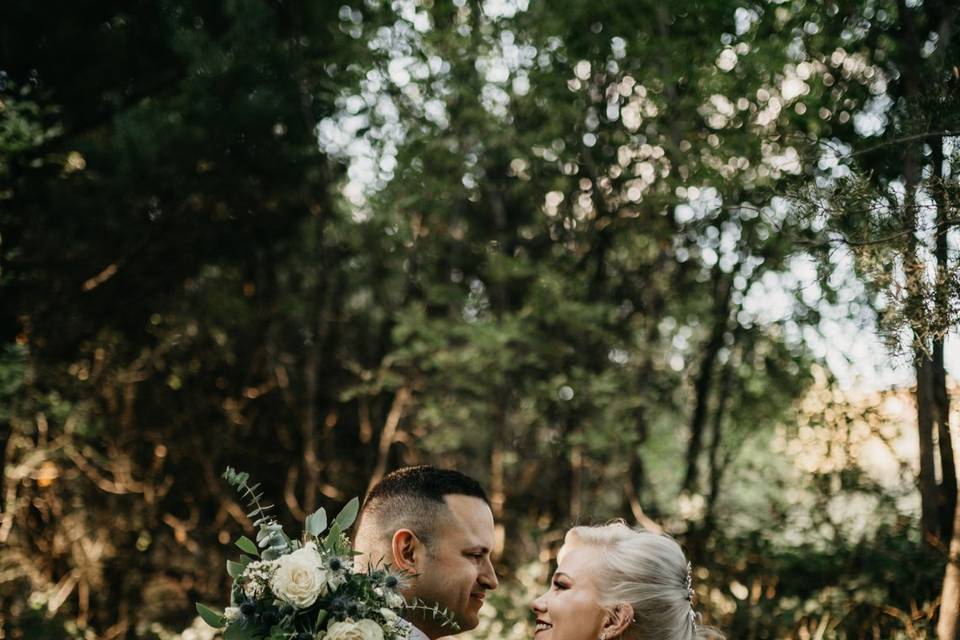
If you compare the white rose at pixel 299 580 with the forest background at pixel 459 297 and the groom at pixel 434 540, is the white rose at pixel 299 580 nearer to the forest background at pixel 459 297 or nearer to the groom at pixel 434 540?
the groom at pixel 434 540

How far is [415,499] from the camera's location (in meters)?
2.93

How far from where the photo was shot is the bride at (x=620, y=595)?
2.96 m

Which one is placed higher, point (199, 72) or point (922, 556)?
point (199, 72)

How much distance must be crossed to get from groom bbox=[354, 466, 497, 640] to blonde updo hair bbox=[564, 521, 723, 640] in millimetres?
403

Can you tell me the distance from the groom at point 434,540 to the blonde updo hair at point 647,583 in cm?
40

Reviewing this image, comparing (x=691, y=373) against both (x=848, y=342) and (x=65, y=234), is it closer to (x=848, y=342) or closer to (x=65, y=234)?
(x=848, y=342)

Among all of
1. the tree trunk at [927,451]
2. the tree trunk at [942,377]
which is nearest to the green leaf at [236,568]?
the tree trunk at [942,377]

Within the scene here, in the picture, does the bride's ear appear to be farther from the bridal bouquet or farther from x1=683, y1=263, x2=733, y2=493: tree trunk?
x1=683, y1=263, x2=733, y2=493: tree trunk

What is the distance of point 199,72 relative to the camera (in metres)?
6.71

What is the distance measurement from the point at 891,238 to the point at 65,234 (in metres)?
6.11

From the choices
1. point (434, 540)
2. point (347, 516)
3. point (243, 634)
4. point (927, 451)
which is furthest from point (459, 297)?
point (243, 634)

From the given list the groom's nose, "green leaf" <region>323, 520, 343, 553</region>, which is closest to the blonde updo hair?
the groom's nose

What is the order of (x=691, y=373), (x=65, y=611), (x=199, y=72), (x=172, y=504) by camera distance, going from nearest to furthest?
(x=199, y=72) → (x=691, y=373) → (x=65, y=611) → (x=172, y=504)

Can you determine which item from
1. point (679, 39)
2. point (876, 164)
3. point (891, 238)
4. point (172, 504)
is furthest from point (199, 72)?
point (891, 238)
